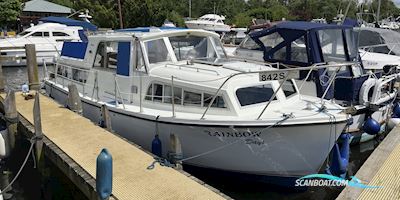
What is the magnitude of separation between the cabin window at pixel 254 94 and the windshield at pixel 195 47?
224 centimetres

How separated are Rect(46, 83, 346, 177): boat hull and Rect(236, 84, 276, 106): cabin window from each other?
0.78 m

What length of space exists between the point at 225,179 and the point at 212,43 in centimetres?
369

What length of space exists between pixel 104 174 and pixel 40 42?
2302 centimetres

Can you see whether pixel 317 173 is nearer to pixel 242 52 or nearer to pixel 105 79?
pixel 105 79

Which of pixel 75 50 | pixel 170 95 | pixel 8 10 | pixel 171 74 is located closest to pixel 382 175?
pixel 170 95

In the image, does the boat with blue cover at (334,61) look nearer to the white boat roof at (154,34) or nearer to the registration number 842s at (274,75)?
the white boat roof at (154,34)

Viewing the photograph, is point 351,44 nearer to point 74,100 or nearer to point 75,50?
point 74,100

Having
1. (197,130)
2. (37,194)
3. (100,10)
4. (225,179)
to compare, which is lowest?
(37,194)

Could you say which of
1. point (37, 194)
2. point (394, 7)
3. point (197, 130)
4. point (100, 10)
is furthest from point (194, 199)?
point (394, 7)

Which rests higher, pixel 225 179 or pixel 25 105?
pixel 25 105

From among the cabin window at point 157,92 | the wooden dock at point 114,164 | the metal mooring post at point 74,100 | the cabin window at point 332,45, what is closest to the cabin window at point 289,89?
the cabin window at point 332,45

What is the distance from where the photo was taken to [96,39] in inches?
399

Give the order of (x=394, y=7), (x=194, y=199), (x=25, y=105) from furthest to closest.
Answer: (x=394, y=7) < (x=25, y=105) < (x=194, y=199)

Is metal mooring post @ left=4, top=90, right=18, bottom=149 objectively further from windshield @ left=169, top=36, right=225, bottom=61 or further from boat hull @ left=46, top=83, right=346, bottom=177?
windshield @ left=169, top=36, right=225, bottom=61
